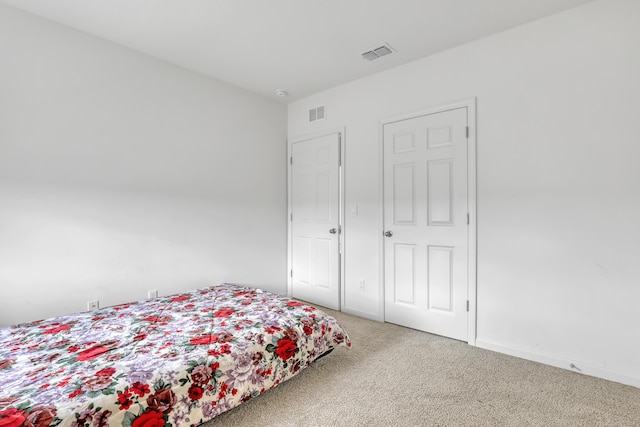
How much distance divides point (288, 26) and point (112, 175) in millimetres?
1900

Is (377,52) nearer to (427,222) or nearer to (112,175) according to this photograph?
(427,222)

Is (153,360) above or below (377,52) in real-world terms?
below

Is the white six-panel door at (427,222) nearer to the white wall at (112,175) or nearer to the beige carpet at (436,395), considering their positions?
the beige carpet at (436,395)

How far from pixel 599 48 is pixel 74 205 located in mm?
3955

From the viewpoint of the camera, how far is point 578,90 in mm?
2119

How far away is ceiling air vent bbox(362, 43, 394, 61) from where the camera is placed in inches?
105

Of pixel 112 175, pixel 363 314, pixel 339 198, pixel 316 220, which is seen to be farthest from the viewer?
pixel 316 220

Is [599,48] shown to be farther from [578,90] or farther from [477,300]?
[477,300]

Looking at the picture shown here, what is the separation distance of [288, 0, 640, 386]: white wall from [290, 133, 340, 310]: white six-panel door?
1.29m

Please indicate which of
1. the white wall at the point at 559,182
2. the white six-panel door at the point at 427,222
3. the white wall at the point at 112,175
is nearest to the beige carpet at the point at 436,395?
the white wall at the point at 559,182

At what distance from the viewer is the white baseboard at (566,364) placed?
77.0 inches

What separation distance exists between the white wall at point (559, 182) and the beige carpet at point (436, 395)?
0.88 feet

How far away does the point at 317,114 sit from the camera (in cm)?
369

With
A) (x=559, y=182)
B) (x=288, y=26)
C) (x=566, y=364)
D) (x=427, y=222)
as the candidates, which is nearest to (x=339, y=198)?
(x=427, y=222)
